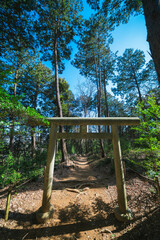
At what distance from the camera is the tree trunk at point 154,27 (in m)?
2.08

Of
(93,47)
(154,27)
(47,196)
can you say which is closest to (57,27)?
(93,47)

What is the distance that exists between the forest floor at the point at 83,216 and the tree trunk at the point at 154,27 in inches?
147

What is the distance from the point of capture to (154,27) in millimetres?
2168

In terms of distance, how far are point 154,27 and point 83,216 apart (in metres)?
5.71

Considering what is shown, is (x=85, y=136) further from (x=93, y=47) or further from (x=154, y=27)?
(x=93, y=47)

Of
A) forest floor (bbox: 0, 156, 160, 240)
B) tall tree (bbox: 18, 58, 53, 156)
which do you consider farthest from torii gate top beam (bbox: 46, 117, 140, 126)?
tall tree (bbox: 18, 58, 53, 156)

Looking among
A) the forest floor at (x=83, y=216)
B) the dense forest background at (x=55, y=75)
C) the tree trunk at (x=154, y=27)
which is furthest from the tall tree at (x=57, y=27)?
the tree trunk at (x=154, y=27)

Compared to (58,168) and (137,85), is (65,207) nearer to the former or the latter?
(58,168)

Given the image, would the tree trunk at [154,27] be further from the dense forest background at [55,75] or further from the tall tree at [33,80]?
the tall tree at [33,80]

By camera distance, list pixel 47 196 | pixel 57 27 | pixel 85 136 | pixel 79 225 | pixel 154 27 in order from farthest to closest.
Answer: pixel 57 27 → pixel 85 136 → pixel 47 196 → pixel 79 225 → pixel 154 27

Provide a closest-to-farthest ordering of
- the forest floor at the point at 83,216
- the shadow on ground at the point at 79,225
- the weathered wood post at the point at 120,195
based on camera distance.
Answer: the shadow on ground at the point at 79,225, the forest floor at the point at 83,216, the weathered wood post at the point at 120,195

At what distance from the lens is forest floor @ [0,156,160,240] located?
2.24 meters

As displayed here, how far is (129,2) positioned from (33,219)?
869 cm

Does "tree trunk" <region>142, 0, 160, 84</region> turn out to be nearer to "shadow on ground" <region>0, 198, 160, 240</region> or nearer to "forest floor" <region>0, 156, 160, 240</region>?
"shadow on ground" <region>0, 198, 160, 240</region>
